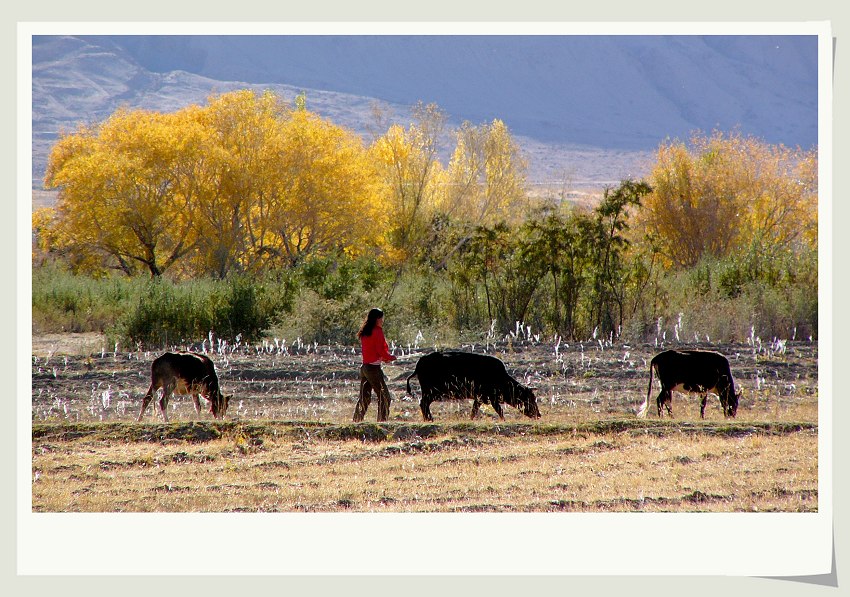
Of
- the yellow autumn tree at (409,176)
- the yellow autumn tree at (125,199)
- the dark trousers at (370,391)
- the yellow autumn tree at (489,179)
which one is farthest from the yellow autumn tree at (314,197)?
the dark trousers at (370,391)

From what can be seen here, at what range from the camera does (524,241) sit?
56.7ft

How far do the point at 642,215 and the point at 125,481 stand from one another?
21.7 m

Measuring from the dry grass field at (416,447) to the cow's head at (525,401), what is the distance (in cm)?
14

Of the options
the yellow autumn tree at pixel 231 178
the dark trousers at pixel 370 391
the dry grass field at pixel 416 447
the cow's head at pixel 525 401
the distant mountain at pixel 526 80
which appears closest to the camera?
the dry grass field at pixel 416 447

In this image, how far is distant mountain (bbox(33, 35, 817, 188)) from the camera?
126 m

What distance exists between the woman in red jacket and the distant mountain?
103188 mm

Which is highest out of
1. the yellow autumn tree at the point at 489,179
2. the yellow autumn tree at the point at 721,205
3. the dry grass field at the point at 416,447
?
the yellow autumn tree at the point at 489,179

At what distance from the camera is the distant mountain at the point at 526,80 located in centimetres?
12594

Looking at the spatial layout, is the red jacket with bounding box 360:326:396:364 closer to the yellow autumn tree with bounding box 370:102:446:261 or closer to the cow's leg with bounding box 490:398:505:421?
the cow's leg with bounding box 490:398:505:421

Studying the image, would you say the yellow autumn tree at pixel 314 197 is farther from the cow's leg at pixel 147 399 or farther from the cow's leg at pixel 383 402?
the cow's leg at pixel 383 402

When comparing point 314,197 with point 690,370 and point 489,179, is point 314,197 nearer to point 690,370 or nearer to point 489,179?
point 489,179

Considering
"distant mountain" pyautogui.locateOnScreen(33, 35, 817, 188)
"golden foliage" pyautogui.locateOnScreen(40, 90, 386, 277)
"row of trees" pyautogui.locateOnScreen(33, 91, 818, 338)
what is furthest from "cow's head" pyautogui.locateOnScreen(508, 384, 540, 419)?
"distant mountain" pyautogui.locateOnScreen(33, 35, 817, 188)
